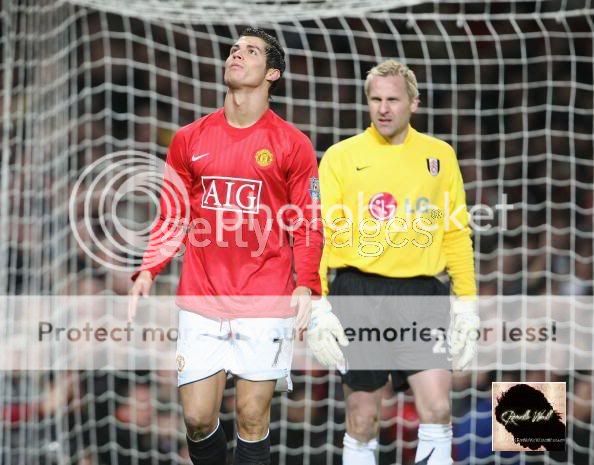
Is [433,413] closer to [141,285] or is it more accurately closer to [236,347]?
[236,347]

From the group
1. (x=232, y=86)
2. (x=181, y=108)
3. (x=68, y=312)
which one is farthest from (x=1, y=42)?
(x=232, y=86)

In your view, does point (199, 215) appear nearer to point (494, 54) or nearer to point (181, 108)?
point (181, 108)

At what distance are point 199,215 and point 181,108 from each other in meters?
1.22

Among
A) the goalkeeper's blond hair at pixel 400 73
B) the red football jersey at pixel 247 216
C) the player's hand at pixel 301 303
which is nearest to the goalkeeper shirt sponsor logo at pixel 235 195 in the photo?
the red football jersey at pixel 247 216

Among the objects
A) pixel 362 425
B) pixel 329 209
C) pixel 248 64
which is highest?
pixel 248 64

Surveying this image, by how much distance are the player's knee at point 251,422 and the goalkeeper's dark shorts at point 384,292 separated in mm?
409

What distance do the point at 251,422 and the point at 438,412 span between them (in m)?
0.58

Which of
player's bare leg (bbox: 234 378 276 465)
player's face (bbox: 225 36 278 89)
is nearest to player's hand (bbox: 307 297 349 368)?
player's bare leg (bbox: 234 378 276 465)

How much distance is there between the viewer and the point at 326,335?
3.09 m

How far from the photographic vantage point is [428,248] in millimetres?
3094

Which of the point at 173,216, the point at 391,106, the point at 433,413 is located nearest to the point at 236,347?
the point at 173,216

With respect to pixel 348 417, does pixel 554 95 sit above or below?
above

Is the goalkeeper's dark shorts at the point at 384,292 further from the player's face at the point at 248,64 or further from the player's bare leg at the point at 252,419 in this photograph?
the player's face at the point at 248,64

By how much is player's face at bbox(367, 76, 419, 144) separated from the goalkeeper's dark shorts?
442 millimetres
